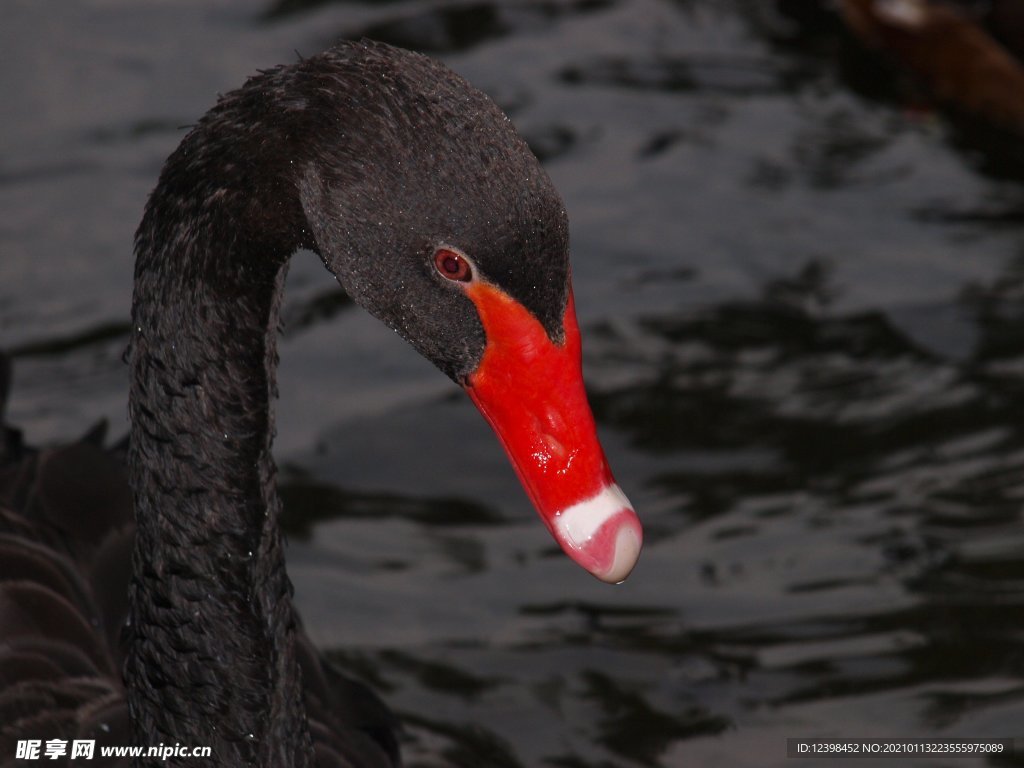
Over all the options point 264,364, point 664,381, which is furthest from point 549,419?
point 664,381

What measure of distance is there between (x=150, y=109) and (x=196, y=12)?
2.60 feet

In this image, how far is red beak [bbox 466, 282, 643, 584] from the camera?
251 cm

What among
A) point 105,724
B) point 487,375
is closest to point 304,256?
point 105,724

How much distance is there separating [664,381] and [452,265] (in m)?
2.70

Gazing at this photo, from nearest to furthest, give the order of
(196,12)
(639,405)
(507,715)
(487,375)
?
(487,375) < (507,715) < (639,405) < (196,12)

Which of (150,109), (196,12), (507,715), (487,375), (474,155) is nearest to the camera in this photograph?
(474,155)

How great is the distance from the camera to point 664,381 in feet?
16.9

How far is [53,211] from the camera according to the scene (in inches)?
229

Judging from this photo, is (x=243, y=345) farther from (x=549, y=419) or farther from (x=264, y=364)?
(x=549, y=419)

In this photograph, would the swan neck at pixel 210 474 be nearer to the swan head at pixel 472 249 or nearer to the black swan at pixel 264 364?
the black swan at pixel 264 364

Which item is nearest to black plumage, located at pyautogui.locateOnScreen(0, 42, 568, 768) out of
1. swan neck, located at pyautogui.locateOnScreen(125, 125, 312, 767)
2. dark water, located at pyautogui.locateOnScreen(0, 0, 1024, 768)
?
swan neck, located at pyautogui.locateOnScreen(125, 125, 312, 767)

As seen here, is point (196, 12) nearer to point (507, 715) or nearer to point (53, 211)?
point (53, 211)

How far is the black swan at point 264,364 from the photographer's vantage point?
8.08 feet

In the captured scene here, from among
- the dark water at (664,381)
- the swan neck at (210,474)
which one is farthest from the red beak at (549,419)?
the dark water at (664,381)
